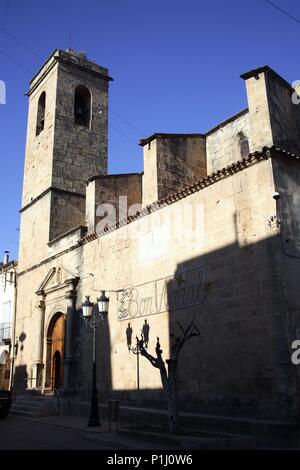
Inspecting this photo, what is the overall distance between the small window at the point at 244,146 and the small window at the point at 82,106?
9366mm

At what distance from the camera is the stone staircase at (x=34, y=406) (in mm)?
14141

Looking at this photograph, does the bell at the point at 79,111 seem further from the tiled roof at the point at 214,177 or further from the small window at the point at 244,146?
the small window at the point at 244,146

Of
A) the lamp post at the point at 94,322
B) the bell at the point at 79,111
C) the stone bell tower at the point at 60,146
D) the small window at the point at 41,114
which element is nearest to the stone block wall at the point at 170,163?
the lamp post at the point at 94,322

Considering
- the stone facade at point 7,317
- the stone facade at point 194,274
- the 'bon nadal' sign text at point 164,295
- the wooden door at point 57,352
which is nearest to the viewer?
the stone facade at point 194,274

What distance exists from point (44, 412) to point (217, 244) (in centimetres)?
800

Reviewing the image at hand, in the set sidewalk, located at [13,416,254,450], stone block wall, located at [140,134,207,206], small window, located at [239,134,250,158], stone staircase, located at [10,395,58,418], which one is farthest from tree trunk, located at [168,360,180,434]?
small window, located at [239,134,250,158]

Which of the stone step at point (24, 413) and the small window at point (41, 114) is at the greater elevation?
the small window at point (41, 114)

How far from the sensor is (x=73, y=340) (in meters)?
15.6

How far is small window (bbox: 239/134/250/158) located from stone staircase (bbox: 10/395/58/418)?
9.80 metres

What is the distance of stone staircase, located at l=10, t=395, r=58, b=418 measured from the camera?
14.1m

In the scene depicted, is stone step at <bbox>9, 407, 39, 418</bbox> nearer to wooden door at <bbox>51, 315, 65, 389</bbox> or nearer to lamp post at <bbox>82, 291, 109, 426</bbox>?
wooden door at <bbox>51, 315, 65, 389</bbox>

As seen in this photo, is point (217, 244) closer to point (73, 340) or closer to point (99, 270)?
point (99, 270)

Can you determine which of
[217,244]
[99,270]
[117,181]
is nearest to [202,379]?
[217,244]
